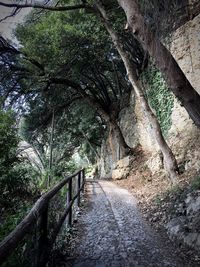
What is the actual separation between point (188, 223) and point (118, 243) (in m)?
1.32

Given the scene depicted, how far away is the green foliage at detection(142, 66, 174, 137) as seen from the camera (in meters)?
11.5

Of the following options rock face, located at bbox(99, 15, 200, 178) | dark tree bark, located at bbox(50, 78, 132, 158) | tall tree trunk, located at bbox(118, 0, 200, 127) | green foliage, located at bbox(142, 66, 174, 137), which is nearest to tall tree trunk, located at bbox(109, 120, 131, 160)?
dark tree bark, located at bbox(50, 78, 132, 158)

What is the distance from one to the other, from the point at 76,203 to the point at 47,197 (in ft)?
12.9

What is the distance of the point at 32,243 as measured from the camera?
113 inches

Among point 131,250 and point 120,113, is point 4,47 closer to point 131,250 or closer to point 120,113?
point 120,113

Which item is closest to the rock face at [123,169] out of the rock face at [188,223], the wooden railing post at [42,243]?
the rock face at [188,223]

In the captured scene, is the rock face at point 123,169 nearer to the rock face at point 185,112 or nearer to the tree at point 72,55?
the tree at point 72,55

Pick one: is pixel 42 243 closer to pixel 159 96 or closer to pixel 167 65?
pixel 167 65

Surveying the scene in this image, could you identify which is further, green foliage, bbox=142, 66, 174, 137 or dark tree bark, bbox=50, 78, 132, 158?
dark tree bark, bbox=50, 78, 132, 158

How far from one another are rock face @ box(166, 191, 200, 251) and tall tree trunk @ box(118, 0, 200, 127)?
1541 millimetres

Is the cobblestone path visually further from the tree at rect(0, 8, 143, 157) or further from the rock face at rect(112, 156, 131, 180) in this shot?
the tree at rect(0, 8, 143, 157)

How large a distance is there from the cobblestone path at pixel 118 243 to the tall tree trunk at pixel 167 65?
246 centimetres

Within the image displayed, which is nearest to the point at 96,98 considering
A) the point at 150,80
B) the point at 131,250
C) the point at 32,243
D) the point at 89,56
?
the point at 89,56

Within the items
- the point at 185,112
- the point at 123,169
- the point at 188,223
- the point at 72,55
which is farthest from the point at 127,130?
the point at 188,223
